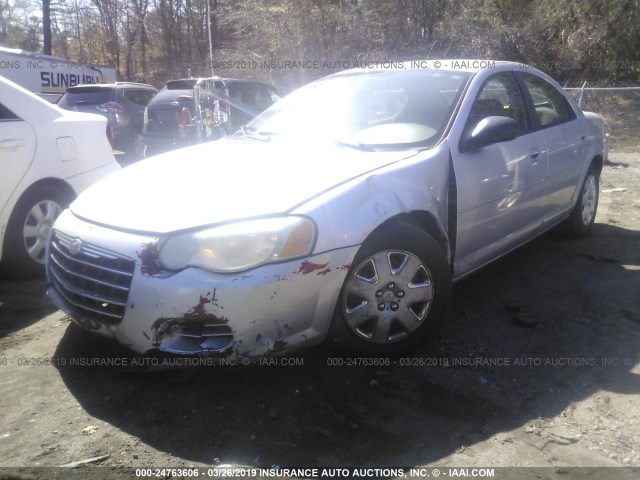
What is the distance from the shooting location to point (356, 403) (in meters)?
2.86

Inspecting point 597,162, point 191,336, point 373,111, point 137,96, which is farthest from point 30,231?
point 137,96

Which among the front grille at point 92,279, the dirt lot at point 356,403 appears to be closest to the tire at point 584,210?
the dirt lot at point 356,403

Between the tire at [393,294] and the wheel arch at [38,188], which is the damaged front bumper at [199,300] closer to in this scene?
the tire at [393,294]

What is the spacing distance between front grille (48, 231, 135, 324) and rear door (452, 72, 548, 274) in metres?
1.98

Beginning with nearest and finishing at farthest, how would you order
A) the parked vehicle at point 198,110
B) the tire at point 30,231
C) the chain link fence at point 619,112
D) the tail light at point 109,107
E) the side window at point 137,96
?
the tire at point 30,231 < the parked vehicle at point 198,110 < the tail light at point 109,107 < the side window at point 137,96 < the chain link fence at point 619,112

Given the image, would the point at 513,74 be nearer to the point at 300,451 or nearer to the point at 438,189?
the point at 438,189

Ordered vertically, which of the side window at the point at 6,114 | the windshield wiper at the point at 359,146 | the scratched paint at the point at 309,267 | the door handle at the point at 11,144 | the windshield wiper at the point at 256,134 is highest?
the side window at the point at 6,114

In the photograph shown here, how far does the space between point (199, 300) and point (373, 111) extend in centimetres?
197

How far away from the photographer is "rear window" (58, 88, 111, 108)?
1203 cm

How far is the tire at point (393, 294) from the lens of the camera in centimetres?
302

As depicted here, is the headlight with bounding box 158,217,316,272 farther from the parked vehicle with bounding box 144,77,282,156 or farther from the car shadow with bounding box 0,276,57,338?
the parked vehicle with bounding box 144,77,282,156

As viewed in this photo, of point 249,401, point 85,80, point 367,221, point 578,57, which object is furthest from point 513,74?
point 85,80

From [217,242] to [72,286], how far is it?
0.85m

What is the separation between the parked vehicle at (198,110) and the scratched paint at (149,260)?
5.70 m
